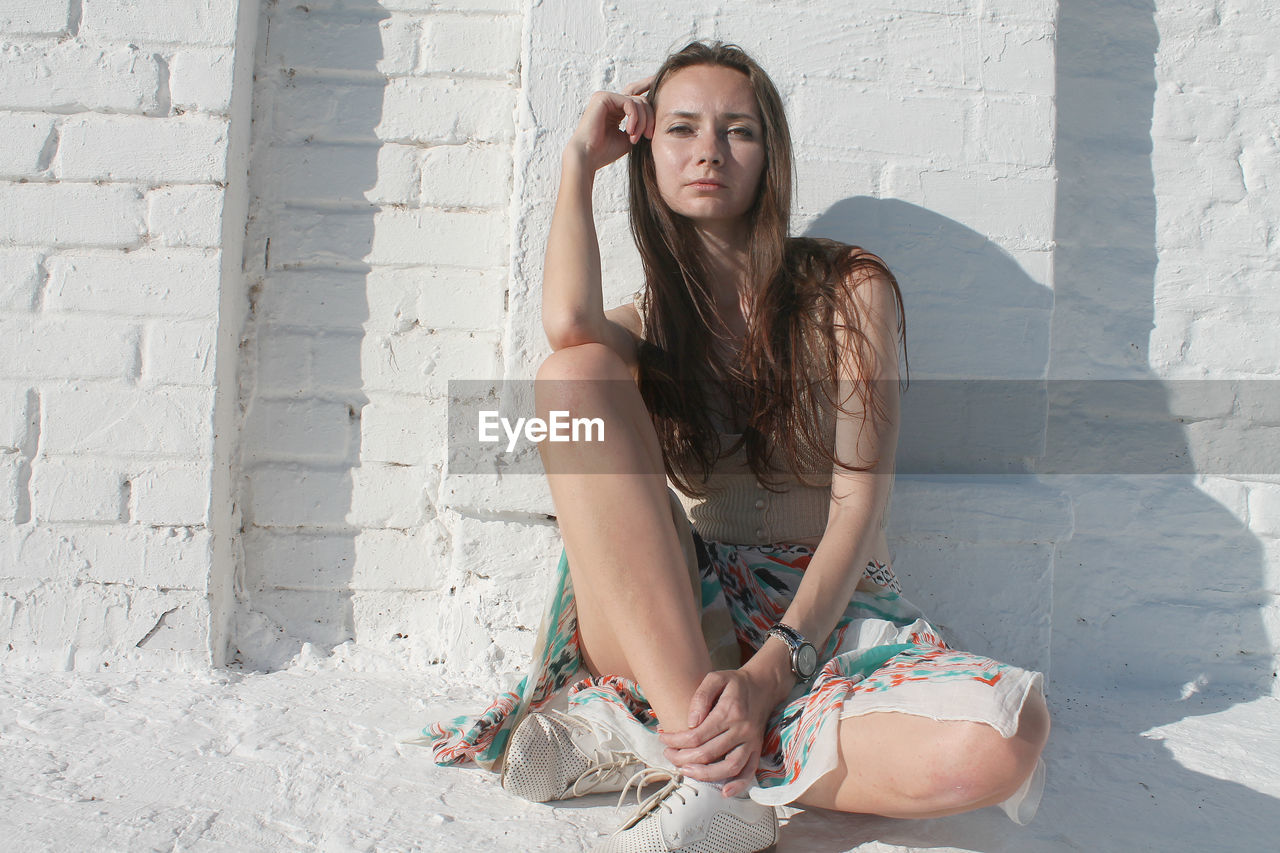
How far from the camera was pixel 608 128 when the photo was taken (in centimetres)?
187

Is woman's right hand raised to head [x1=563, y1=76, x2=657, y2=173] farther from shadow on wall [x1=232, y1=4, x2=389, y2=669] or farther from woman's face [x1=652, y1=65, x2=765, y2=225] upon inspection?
shadow on wall [x1=232, y1=4, x2=389, y2=669]

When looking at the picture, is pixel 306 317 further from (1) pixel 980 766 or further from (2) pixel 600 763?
(1) pixel 980 766

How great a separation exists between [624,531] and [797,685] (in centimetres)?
38

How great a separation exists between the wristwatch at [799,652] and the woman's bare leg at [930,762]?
146mm

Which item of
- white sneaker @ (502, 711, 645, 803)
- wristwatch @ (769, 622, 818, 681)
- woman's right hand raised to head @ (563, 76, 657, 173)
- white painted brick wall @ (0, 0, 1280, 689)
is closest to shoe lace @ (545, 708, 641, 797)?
white sneaker @ (502, 711, 645, 803)

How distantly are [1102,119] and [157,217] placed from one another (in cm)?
240

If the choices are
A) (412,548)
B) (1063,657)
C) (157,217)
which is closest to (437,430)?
(412,548)

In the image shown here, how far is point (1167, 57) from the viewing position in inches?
90.7

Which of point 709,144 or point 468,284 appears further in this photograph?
point 468,284

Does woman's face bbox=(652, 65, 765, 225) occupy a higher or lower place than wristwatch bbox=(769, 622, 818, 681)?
higher

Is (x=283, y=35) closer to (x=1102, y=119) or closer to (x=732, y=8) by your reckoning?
(x=732, y=8)

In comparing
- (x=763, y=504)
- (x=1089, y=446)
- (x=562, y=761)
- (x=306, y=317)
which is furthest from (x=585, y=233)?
(x=1089, y=446)

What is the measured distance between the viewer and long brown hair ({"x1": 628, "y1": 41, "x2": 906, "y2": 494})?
166 centimetres

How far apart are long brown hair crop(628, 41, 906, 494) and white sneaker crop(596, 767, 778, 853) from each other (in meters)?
0.64
